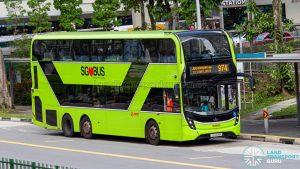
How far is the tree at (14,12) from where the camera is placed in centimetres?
5419

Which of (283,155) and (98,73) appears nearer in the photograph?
(283,155)

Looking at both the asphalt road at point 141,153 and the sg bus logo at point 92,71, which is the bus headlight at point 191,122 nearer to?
the asphalt road at point 141,153

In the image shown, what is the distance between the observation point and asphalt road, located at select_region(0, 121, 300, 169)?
22391 millimetres

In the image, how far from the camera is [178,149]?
26.2 m

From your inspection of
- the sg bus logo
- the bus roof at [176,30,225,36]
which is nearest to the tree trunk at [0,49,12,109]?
the sg bus logo

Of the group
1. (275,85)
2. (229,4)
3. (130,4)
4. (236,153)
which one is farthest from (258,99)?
(229,4)

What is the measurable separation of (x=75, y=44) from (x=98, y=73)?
176cm

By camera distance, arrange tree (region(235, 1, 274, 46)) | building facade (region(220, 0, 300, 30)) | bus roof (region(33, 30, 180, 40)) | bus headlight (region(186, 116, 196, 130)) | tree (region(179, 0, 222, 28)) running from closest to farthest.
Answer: bus headlight (region(186, 116, 196, 130)) → bus roof (region(33, 30, 180, 40)) → tree (region(179, 0, 222, 28)) → tree (region(235, 1, 274, 46)) → building facade (region(220, 0, 300, 30))

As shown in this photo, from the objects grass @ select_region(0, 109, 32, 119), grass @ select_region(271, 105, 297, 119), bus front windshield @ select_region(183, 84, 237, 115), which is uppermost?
bus front windshield @ select_region(183, 84, 237, 115)

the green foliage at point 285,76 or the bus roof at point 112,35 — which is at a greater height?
the bus roof at point 112,35

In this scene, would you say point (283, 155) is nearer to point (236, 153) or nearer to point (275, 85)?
point (236, 153)

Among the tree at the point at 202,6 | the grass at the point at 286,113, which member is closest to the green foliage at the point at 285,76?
the grass at the point at 286,113

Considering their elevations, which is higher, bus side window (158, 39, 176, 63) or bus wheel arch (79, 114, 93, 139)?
bus side window (158, 39, 176, 63)

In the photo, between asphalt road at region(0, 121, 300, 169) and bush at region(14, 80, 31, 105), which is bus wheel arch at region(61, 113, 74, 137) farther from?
bush at region(14, 80, 31, 105)
